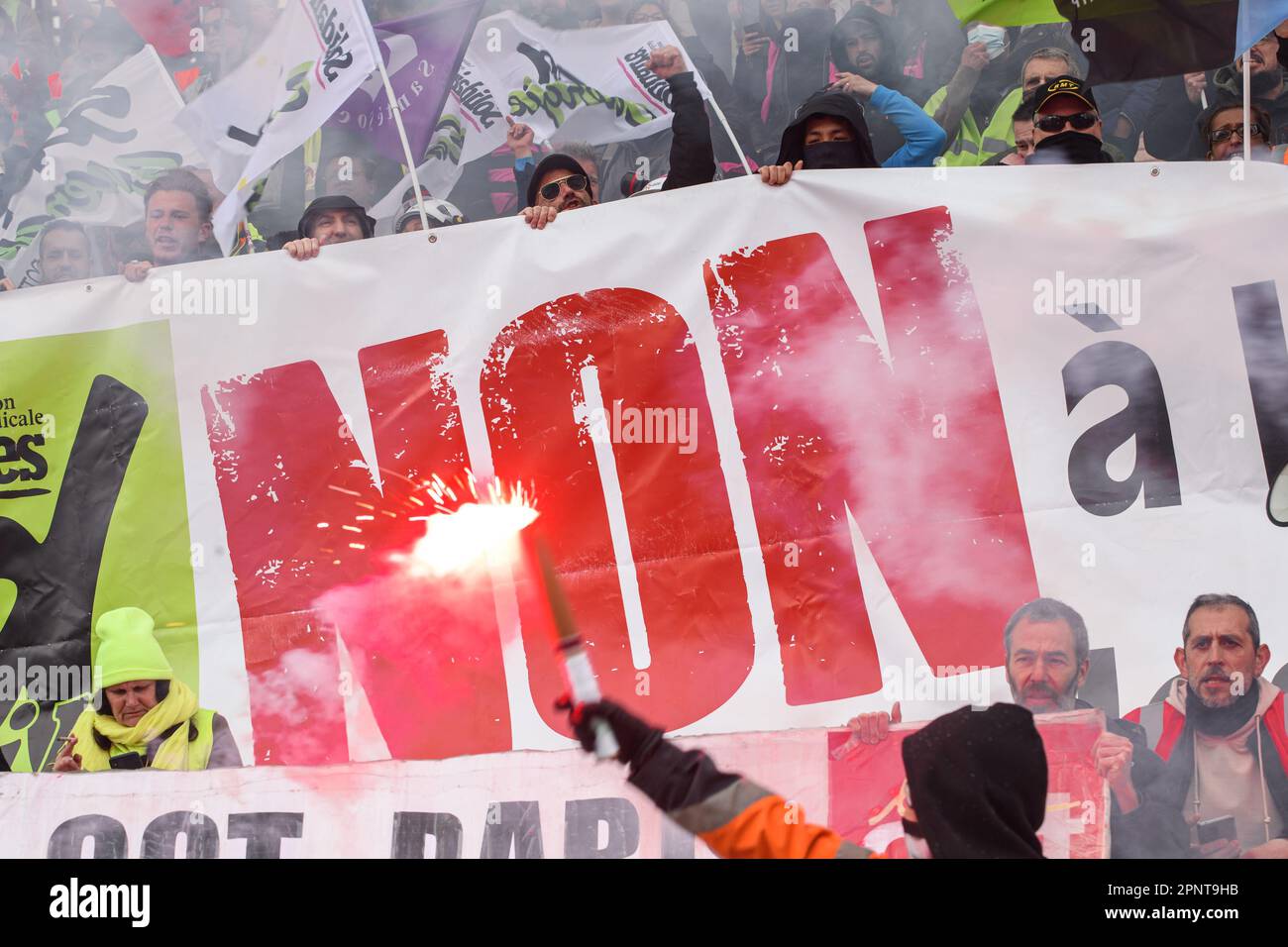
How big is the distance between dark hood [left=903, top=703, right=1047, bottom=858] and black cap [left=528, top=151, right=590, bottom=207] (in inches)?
101

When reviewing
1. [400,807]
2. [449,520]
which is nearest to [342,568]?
[449,520]

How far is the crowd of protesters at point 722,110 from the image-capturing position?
422 centimetres

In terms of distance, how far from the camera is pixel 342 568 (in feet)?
12.7

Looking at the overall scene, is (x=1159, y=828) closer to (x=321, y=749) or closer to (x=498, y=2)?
(x=321, y=749)

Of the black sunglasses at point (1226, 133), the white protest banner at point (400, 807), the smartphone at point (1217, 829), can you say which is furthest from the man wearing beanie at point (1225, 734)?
the black sunglasses at point (1226, 133)

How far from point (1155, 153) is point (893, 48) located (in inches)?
41.2

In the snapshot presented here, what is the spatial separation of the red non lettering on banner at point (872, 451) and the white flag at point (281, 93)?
150 centimetres

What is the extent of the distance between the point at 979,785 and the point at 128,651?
8.85 feet

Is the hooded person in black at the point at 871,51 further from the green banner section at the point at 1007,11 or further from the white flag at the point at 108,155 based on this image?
the white flag at the point at 108,155

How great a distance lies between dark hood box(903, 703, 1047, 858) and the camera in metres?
2.05

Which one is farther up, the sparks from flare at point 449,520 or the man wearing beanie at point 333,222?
the man wearing beanie at point 333,222

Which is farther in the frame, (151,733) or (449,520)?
(449,520)

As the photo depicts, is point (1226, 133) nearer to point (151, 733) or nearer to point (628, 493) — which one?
point (628, 493)

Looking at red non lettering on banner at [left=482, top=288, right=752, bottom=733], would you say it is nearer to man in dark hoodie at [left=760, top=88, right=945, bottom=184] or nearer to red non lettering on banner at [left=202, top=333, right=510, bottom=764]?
red non lettering on banner at [left=202, top=333, right=510, bottom=764]
